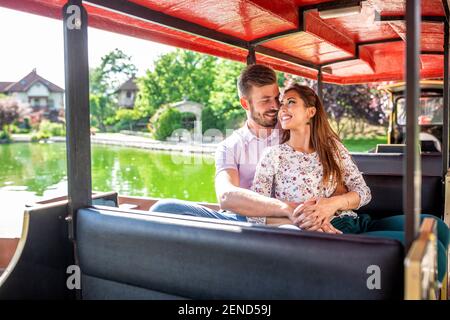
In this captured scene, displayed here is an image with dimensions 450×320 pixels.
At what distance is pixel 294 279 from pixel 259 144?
4.30 feet

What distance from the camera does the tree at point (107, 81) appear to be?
76.5ft

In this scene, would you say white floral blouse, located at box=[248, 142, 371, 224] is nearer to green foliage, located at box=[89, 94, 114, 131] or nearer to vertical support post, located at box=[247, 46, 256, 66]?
vertical support post, located at box=[247, 46, 256, 66]

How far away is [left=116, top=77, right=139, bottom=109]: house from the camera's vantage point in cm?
3073

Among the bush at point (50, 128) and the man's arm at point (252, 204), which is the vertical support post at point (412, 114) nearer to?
the man's arm at point (252, 204)

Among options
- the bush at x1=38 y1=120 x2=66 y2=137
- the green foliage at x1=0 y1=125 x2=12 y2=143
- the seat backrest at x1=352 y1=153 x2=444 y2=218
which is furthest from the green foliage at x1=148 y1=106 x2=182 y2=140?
the seat backrest at x1=352 y1=153 x2=444 y2=218

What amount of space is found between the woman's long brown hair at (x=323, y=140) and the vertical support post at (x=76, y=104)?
1.05 metres

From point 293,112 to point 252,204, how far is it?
1.84ft

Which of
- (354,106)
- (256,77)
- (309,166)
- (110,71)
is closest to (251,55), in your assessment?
(256,77)

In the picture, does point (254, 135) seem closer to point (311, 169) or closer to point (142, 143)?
point (311, 169)

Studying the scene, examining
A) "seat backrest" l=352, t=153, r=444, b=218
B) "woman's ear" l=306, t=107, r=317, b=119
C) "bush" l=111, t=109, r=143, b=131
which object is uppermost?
"bush" l=111, t=109, r=143, b=131

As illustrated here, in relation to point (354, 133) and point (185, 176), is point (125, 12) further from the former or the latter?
point (354, 133)

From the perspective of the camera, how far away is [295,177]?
219 centimetres

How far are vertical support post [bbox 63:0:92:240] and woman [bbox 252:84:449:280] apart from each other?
0.82 m
